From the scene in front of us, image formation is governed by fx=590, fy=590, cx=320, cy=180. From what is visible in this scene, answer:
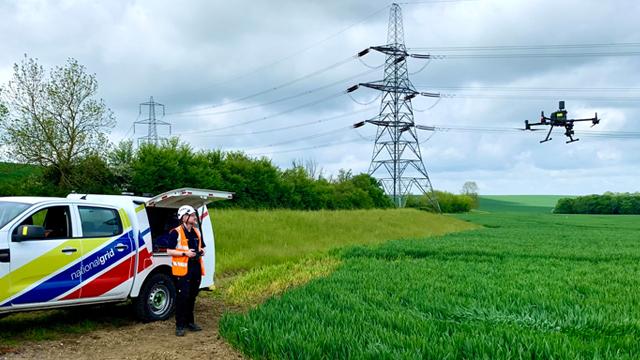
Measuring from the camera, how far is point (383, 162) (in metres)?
54.5

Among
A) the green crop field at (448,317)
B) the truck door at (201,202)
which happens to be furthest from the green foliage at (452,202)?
the truck door at (201,202)

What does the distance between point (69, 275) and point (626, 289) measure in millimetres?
10135

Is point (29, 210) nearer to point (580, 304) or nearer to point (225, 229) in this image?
point (580, 304)

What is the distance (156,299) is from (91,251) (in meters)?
1.68

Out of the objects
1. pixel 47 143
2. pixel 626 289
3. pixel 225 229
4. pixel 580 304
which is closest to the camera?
pixel 580 304

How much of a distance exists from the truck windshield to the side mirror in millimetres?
300

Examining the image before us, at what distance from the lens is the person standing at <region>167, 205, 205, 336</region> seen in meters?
8.94

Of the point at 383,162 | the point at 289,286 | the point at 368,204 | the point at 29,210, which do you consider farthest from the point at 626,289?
the point at 368,204

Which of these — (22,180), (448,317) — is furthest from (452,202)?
(448,317)

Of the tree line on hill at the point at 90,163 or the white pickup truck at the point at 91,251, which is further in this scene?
the tree line on hill at the point at 90,163

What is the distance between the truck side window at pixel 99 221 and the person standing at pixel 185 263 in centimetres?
101

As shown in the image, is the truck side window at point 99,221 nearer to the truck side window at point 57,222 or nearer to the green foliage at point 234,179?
the truck side window at point 57,222

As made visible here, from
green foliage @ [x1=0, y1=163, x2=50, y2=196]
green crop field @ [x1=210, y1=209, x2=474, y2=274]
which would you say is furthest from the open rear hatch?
green foliage @ [x1=0, y1=163, x2=50, y2=196]

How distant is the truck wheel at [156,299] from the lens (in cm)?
969
